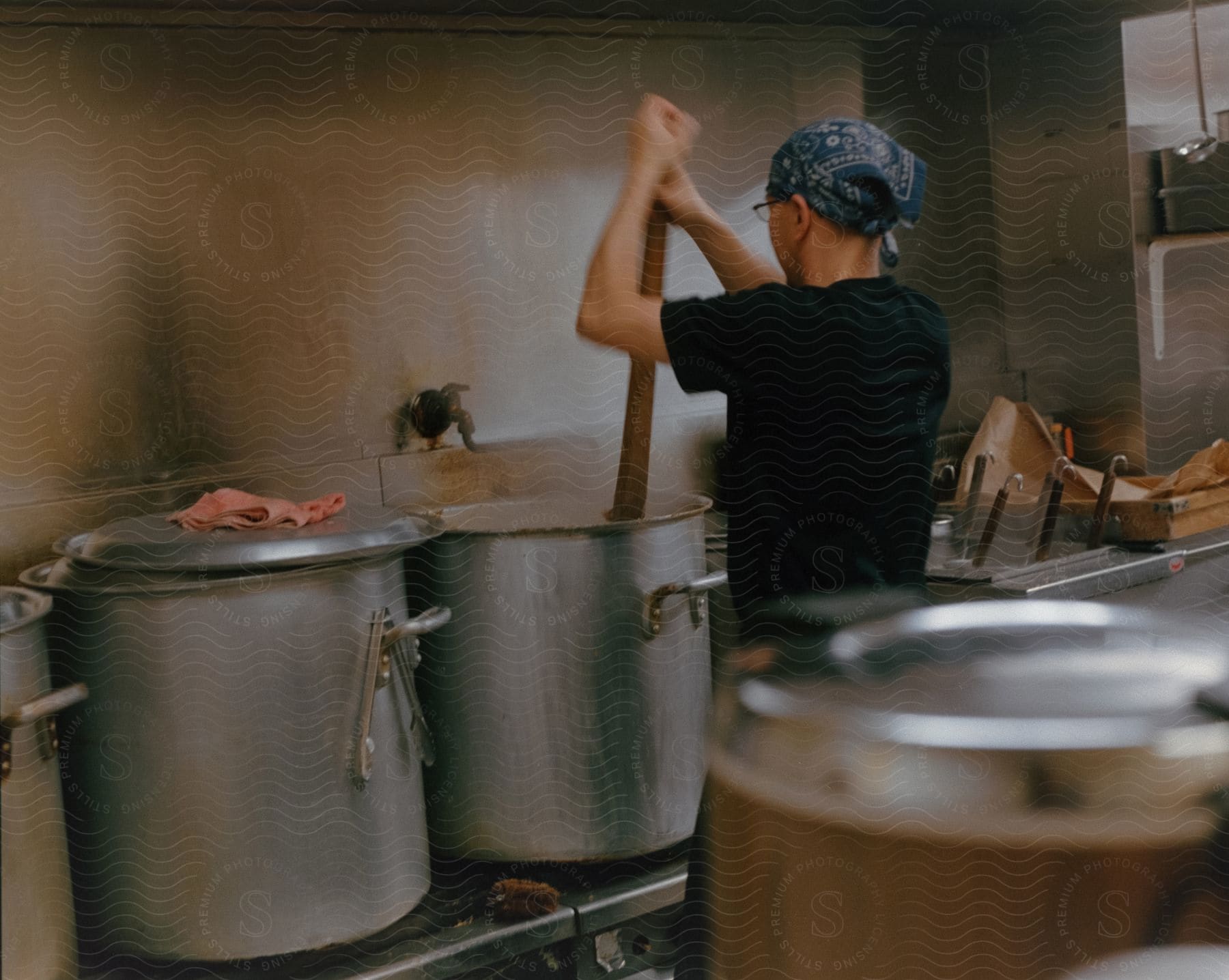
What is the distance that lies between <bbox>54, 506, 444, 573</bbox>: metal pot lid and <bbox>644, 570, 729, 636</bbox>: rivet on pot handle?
0.65ft

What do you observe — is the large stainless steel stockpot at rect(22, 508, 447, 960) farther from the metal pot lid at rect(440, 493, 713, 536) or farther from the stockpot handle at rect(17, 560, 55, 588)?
the metal pot lid at rect(440, 493, 713, 536)

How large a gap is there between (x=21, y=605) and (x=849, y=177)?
68 cm

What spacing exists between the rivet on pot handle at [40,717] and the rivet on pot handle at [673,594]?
43 centimetres

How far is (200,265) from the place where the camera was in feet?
3.71

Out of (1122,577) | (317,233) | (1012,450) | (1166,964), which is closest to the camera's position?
(1166,964)

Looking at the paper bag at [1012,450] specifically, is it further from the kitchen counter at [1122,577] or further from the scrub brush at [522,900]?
the scrub brush at [522,900]

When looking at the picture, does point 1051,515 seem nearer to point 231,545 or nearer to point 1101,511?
point 1101,511

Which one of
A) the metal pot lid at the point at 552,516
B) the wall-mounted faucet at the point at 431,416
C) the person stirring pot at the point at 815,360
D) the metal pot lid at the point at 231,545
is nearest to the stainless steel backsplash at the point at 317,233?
the wall-mounted faucet at the point at 431,416

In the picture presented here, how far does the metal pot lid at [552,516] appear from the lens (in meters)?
0.92

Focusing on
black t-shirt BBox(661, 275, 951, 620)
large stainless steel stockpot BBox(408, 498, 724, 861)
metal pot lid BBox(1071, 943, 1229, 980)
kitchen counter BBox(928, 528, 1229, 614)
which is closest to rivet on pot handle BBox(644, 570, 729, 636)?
large stainless steel stockpot BBox(408, 498, 724, 861)

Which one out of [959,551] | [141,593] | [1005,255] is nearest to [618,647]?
[141,593]

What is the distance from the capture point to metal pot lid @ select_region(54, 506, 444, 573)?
2.61 feet

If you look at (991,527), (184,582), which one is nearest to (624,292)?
(184,582)

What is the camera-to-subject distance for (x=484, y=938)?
88 cm
